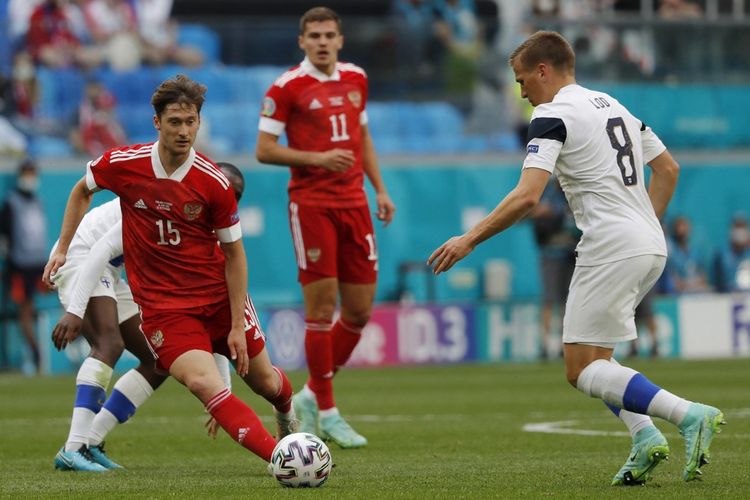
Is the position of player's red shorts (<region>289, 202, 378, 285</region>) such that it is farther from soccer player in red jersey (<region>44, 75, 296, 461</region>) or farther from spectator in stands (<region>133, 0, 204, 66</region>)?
spectator in stands (<region>133, 0, 204, 66</region>)

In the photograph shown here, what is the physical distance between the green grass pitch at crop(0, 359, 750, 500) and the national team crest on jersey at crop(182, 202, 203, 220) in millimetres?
1266

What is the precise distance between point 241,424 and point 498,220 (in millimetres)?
1502

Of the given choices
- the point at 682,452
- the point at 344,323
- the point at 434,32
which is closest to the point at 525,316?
the point at 434,32

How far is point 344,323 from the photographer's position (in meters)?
9.73

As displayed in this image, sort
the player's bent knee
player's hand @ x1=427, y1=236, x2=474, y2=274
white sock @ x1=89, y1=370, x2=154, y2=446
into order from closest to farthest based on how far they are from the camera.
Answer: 1. player's hand @ x1=427, y1=236, x2=474, y2=274
2. the player's bent knee
3. white sock @ x1=89, y1=370, x2=154, y2=446

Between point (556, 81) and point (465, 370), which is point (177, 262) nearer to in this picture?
point (556, 81)

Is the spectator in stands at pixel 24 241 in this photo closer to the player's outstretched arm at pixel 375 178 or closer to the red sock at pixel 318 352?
the player's outstretched arm at pixel 375 178

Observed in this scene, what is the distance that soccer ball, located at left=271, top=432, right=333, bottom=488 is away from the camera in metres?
6.35

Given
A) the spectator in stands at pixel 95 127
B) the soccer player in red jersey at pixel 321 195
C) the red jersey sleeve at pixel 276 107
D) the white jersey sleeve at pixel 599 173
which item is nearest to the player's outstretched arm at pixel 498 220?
the white jersey sleeve at pixel 599 173

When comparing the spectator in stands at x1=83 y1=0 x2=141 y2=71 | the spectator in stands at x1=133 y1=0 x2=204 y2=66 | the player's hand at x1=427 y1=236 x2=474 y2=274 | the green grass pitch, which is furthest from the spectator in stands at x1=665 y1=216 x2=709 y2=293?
the player's hand at x1=427 y1=236 x2=474 y2=274

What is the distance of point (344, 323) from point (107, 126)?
1161cm

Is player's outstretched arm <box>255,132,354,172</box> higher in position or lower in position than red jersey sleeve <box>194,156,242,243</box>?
higher

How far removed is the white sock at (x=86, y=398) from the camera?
7707 mm

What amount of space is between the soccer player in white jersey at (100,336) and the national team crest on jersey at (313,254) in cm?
134
